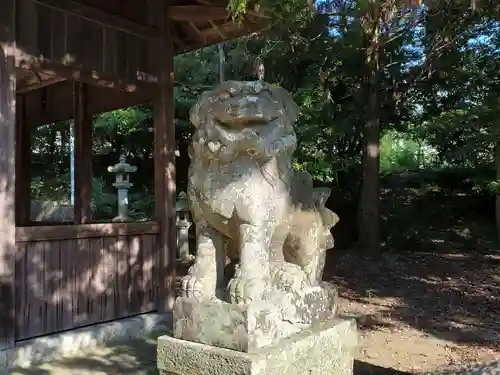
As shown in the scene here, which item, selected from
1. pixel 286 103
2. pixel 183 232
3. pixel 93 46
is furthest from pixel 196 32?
pixel 183 232

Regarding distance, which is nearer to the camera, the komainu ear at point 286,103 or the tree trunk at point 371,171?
the komainu ear at point 286,103

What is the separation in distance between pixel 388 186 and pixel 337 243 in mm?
2418

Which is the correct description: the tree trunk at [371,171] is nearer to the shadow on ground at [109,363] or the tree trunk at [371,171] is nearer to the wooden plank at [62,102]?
the wooden plank at [62,102]

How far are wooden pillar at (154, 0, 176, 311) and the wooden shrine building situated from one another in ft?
0.03

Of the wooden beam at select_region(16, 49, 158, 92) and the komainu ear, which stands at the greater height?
the wooden beam at select_region(16, 49, 158, 92)

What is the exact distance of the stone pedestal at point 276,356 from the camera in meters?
2.24

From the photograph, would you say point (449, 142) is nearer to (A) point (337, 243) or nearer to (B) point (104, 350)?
(A) point (337, 243)

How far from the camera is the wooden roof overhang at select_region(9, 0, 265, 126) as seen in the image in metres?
4.39

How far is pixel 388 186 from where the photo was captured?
39.1 ft

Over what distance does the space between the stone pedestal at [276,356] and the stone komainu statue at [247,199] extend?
0.13m

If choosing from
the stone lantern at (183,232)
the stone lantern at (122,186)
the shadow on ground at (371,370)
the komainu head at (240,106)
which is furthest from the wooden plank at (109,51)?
the stone lantern at (183,232)

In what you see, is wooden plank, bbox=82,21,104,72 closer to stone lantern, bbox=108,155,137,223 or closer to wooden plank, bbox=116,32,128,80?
wooden plank, bbox=116,32,128,80

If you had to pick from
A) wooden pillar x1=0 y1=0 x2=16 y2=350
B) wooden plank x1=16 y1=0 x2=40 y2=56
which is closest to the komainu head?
wooden pillar x1=0 y1=0 x2=16 y2=350

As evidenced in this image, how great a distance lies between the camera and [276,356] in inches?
90.7
